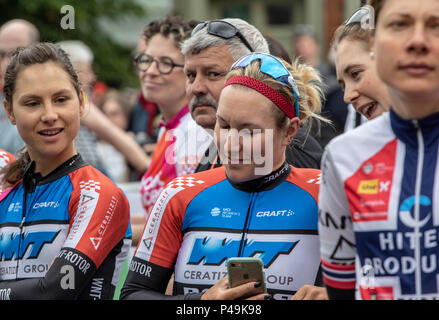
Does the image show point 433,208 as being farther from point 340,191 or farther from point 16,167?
point 16,167

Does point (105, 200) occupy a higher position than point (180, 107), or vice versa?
point (180, 107)

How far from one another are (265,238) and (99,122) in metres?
3.47

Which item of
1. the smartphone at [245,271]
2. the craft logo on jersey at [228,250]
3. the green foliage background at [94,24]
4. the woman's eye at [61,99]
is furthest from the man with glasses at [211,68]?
the green foliage background at [94,24]

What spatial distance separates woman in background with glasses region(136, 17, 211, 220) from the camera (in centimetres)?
466

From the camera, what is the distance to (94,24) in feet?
62.7

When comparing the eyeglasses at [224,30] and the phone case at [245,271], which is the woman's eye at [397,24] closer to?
the phone case at [245,271]

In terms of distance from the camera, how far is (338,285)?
2.43 m

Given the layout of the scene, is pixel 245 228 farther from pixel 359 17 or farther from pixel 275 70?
pixel 359 17

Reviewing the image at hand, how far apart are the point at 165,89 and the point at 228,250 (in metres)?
2.24

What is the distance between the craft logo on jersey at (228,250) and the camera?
2904 mm

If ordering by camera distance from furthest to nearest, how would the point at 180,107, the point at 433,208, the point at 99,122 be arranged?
the point at 99,122
the point at 180,107
the point at 433,208

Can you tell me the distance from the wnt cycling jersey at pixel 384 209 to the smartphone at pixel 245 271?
352 mm
